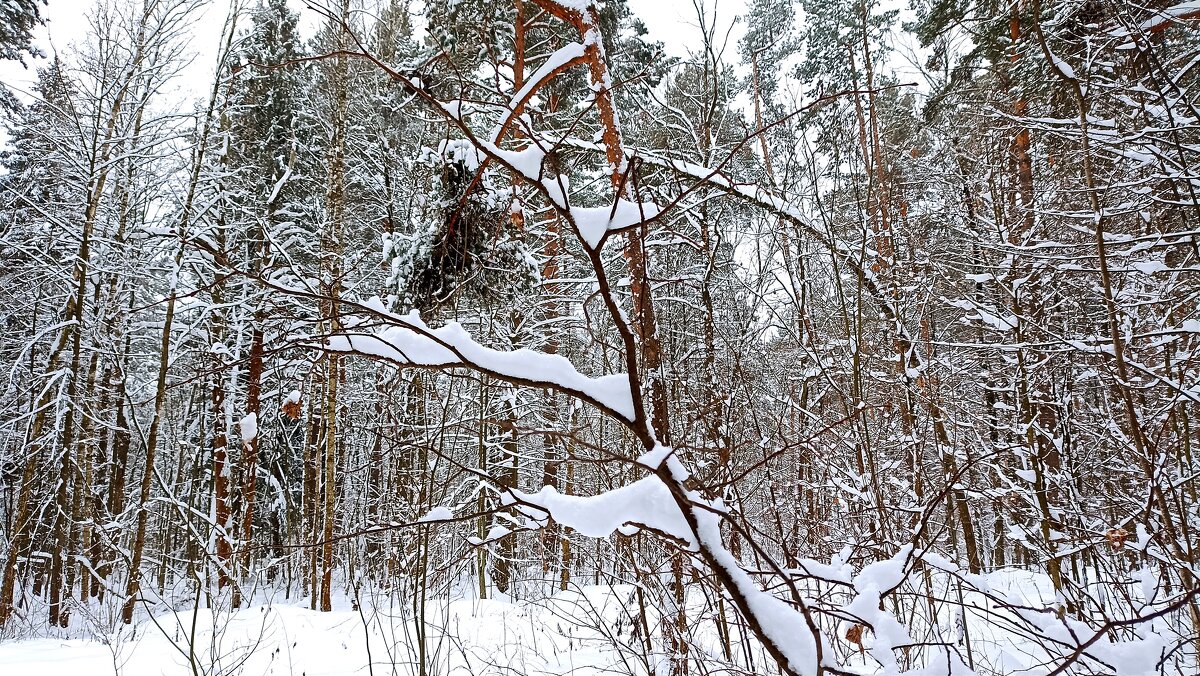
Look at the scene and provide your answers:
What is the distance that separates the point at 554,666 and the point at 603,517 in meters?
4.11

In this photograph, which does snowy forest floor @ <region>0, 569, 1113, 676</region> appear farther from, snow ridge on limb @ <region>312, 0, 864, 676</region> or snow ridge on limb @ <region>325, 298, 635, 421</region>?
snow ridge on limb @ <region>325, 298, 635, 421</region>

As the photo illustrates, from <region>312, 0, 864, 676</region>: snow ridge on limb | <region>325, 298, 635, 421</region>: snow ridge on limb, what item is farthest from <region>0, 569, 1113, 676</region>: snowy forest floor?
<region>325, 298, 635, 421</region>: snow ridge on limb

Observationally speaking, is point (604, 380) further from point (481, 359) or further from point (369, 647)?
point (369, 647)

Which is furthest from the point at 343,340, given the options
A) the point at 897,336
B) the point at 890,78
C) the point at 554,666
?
the point at 890,78

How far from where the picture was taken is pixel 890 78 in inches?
318

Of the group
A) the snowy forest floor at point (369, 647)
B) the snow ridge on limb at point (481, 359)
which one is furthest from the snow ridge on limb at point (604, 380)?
the snowy forest floor at point (369, 647)

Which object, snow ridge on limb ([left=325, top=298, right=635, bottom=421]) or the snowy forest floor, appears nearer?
snow ridge on limb ([left=325, top=298, right=635, bottom=421])

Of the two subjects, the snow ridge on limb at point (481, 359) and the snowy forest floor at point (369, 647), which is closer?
the snow ridge on limb at point (481, 359)

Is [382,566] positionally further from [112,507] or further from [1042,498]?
[112,507]

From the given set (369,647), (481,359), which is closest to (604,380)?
(481,359)

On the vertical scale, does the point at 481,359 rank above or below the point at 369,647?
above

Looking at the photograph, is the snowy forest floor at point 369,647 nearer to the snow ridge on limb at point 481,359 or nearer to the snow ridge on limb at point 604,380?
the snow ridge on limb at point 604,380

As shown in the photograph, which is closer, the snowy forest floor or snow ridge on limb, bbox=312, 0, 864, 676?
snow ridge on limb, bbox=312, 0, 864, 676

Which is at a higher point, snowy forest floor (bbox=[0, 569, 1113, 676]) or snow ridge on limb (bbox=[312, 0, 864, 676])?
snow ridge on limb (bbox=[312, 0, 864, 676])
